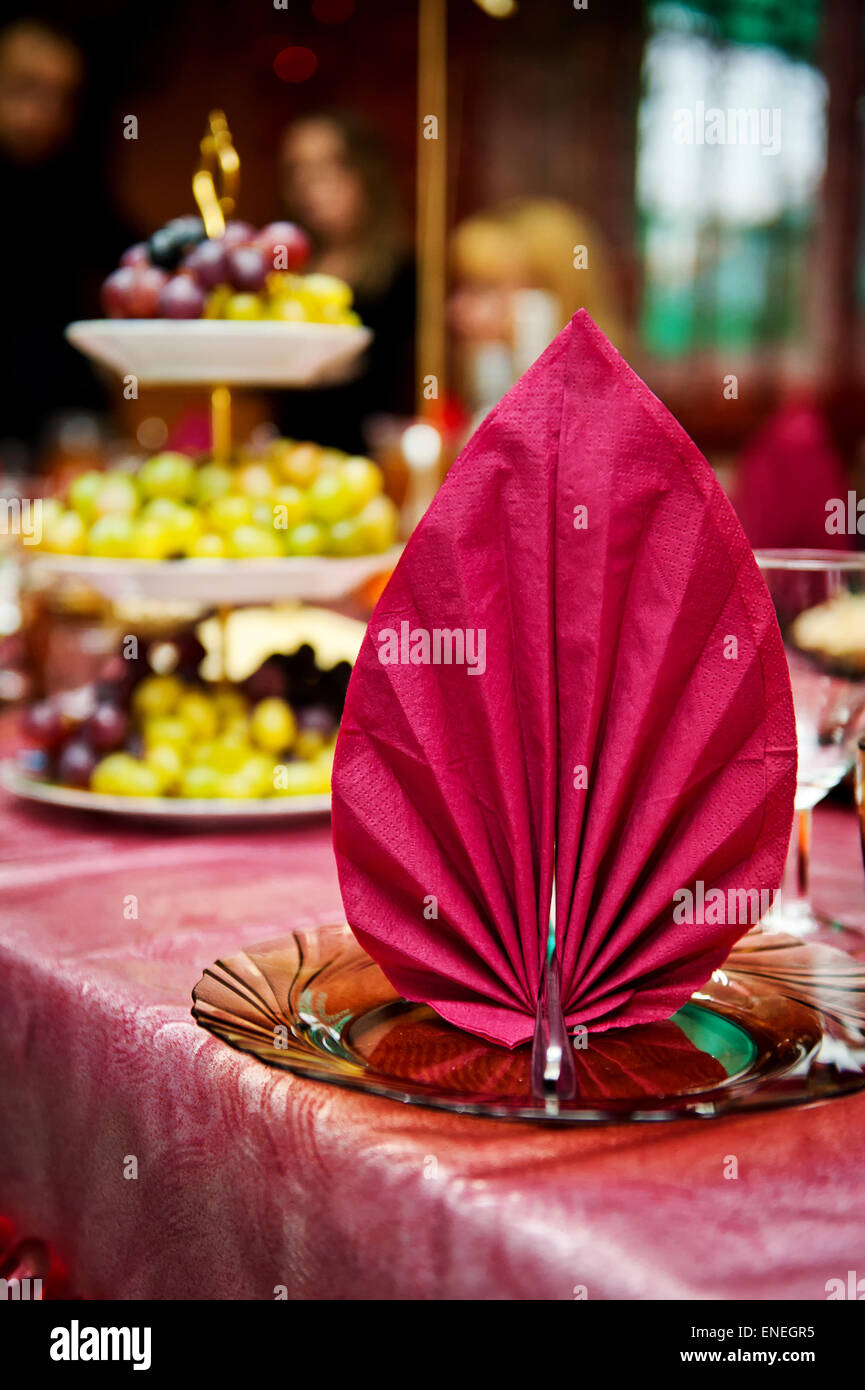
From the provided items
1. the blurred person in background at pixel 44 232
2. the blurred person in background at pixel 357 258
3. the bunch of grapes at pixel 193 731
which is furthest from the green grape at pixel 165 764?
the blurred person in background at pixel 357 258

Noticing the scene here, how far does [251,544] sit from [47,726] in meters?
0.23

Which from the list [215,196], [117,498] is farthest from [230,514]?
[215,196]

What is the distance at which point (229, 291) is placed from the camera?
118 cm

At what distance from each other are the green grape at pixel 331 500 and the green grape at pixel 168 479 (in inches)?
4.5

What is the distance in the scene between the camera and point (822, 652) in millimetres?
710

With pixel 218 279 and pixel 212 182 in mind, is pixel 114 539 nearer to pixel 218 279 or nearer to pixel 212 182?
pixel 218 279

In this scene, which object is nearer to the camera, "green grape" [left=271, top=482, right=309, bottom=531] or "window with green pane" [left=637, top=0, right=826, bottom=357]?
"green grape" [left=271, top=482, right=309, bottom=531]

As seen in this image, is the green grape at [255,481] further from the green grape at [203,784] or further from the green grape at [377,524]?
the green grape at [203,784]

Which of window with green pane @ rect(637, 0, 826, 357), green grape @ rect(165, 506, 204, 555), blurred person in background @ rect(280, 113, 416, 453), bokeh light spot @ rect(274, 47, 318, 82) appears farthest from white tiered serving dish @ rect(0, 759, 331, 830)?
bokeh light spot @ rect(274, 47, 318, 82)

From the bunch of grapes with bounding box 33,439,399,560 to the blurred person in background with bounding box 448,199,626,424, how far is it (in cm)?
275

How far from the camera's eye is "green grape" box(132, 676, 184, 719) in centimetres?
118

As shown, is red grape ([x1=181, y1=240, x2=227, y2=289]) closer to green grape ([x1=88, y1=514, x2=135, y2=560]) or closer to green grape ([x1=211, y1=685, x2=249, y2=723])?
green grape ([x1=88, y1=514, x2=135, y2=560])
